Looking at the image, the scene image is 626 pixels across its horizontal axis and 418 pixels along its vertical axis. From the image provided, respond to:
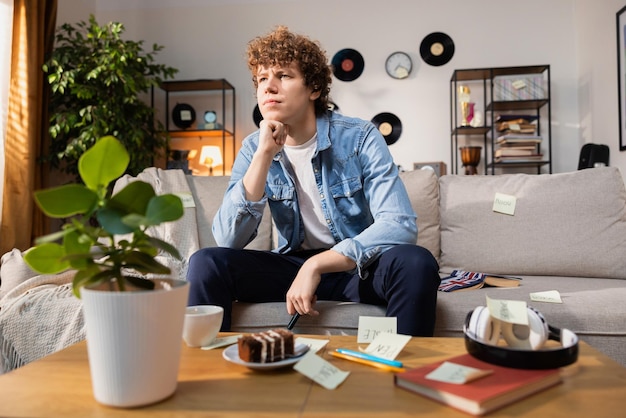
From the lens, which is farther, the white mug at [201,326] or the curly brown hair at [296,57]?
the curly brown hair at [296,57]

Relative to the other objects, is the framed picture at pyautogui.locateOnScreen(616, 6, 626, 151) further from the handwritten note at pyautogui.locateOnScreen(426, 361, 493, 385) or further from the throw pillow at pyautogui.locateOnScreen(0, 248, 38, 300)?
the throw pillow at pyautogui.locateOnScreen(0, 248, 38, 300)

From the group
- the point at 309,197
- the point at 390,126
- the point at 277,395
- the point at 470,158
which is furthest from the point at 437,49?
the point at 277,395

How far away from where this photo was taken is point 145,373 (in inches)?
26.5

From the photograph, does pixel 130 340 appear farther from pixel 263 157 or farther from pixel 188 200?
pixel 188 200

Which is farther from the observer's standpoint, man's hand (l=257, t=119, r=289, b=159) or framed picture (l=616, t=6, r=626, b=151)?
framed picture (l=616, t=6, r=626, b=151)

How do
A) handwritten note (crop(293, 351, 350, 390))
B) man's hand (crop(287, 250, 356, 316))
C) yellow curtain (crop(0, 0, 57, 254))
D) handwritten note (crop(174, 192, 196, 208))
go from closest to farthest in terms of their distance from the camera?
handwritten note (crop(293, 351, 350, 390)) < man's hand (crop(287, 250, 356, 316)) < handwritten note (crop(174, 192, 196, 208)) < yellow curtain (crop(0, 0, 57, 254))

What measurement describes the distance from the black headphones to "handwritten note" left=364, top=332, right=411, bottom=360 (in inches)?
4.7

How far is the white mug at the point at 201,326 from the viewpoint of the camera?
0.95 m

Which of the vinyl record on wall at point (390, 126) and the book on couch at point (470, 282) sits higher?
the vinyl record on wall at point (390, 126)

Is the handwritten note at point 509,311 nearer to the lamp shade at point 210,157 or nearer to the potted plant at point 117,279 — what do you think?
the potted plant at point 117,279

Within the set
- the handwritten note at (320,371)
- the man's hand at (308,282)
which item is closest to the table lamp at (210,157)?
the man's hand at (308,282)

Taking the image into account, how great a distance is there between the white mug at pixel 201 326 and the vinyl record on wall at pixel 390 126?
3646mm

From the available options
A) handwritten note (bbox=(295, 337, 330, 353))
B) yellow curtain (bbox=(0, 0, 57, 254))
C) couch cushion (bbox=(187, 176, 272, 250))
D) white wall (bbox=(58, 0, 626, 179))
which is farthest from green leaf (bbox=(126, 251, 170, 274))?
white wall (bbox=(58, 0, 626, 179))

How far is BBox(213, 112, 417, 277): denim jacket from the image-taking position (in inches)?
60.1
